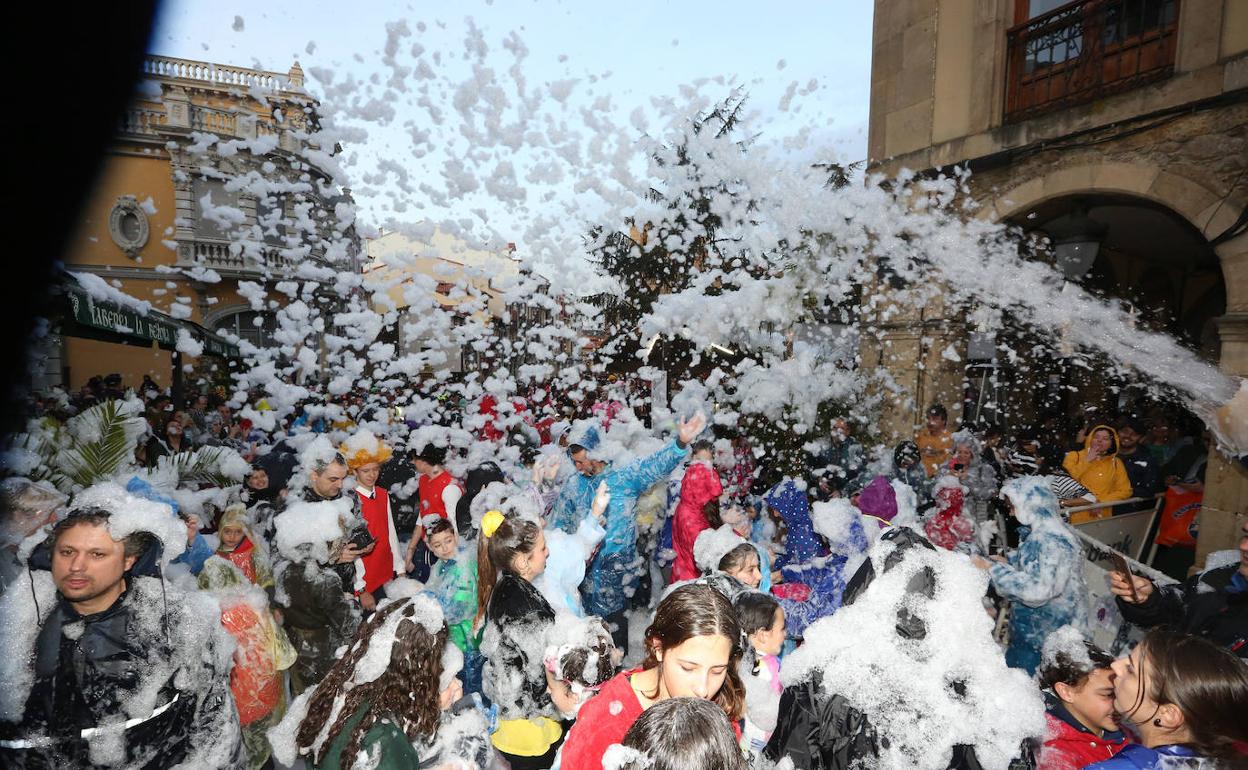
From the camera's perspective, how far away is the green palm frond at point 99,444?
10.4 feet

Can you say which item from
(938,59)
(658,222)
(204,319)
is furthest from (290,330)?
(204,319)

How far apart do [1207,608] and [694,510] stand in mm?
2738

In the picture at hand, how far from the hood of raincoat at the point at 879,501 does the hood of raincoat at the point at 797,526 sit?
2.22 ft

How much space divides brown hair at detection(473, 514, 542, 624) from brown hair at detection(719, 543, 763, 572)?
106 cm

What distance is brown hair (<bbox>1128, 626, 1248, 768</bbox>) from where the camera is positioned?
1663 mm

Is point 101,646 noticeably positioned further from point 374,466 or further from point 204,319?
point 204,319

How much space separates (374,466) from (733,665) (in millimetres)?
3043

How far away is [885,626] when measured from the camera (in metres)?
2.09

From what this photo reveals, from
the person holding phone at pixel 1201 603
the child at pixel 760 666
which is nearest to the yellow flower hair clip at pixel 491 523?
the child at pixel 760 666

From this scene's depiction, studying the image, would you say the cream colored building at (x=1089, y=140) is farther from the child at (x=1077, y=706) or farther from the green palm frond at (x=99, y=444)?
the green palm frond at (x=99, y=444)

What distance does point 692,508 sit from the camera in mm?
A: 4262

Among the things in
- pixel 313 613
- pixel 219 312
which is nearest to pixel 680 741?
pixel 313 613

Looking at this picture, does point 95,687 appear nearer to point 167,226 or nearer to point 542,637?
point 542,637

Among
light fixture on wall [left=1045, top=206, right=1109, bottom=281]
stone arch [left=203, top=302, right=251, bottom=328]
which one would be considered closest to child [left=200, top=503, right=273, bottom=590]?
light fixture on wall [left=1045, top=206, right=1109, bottom=281]
